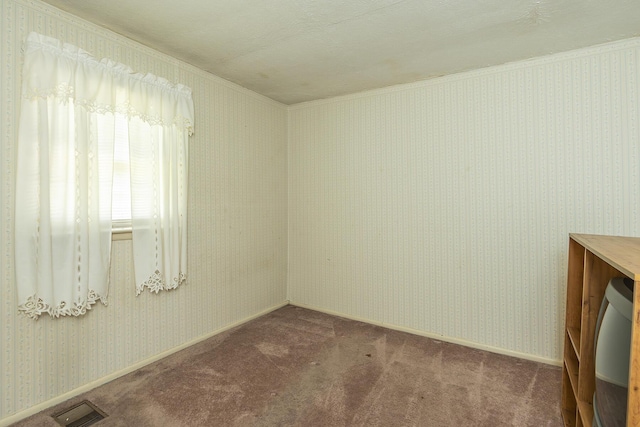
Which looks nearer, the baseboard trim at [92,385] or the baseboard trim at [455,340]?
the baseboard trim at [92,385]

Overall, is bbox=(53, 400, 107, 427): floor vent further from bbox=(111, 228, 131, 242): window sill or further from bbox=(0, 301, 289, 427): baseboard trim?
bbox=(111, 228, 131, 242): window sill

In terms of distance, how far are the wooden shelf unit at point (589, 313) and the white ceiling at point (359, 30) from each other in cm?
130

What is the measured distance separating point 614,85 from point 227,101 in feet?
9.42

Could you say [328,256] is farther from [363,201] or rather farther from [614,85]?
[614,85]

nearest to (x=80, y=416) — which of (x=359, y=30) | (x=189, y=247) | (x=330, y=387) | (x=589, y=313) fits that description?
(x=189, y=247)

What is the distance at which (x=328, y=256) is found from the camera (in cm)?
345

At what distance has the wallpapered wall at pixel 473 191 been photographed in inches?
89.6

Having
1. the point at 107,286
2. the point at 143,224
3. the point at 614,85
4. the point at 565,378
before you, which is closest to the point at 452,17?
the point at 614,85

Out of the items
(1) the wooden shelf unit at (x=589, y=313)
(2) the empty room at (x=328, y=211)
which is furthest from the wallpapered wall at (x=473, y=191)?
(1) the wooden shelf unit at (x=589, y=313)

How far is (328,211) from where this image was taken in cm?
344

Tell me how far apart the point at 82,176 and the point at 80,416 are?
1316mm

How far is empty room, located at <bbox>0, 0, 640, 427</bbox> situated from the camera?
5.84 ft

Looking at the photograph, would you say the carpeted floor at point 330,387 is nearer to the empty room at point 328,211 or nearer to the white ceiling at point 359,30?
the empty room at point 328,211

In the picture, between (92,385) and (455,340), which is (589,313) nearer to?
(455,340)
